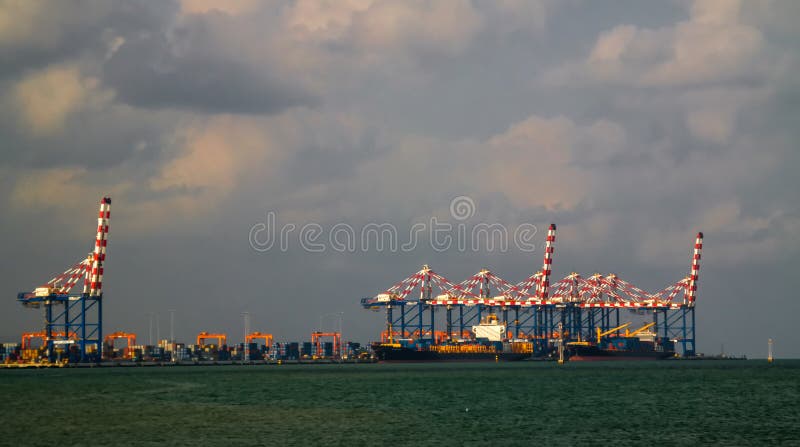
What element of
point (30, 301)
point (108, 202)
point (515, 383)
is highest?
point (108, 202)

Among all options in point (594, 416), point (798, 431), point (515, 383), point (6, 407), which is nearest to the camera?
point (798, 431)

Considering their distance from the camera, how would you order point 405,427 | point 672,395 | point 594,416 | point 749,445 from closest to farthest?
point 749,445, point 405,427, point 594,416, point 672,395

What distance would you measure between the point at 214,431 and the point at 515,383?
225 feet

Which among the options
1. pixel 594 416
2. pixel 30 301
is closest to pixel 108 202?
pixel 30 301

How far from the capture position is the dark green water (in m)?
64.8

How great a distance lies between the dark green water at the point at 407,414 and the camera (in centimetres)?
6481

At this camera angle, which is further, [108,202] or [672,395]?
[108,202]

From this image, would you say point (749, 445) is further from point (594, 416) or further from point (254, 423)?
point (254, 423)

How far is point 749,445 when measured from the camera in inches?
2345

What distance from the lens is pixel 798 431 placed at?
66.2m

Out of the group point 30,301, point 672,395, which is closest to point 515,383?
point 672,395

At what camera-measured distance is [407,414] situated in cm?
8381

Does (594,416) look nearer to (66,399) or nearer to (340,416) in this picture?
(340,416)

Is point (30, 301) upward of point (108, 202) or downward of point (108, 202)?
downward
